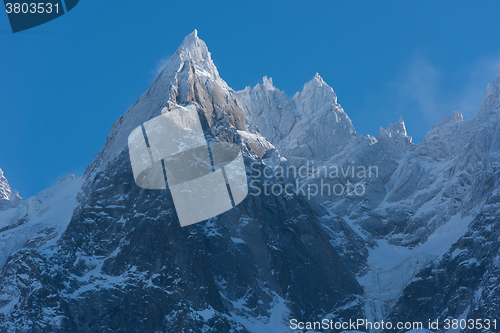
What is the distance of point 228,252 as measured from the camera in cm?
16225

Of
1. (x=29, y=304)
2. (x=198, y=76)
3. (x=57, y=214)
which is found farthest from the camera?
(x=198, y=76)

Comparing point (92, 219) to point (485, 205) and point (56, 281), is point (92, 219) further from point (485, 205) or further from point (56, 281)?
point (485, 205)

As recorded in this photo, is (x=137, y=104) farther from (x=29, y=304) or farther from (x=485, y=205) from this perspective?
(x=485, y=205)

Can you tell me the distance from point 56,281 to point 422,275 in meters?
69.9

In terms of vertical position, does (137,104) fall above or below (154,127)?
above

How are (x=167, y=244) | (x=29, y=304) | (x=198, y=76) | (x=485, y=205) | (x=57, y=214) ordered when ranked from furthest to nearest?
(x=198, y=76) → (x=57, y=214) → (x=485, y=205) → (x=167, y=244) → (x=29, y=304)

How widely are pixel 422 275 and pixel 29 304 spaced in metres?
74.6

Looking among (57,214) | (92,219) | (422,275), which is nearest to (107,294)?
(92,219)

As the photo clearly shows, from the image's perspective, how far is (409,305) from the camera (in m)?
162

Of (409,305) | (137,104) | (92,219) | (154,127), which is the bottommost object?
(409,305)

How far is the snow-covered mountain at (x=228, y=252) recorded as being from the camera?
148 m

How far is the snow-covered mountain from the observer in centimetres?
14750

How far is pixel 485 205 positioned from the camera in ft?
546

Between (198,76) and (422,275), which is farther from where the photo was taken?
(198,76)
